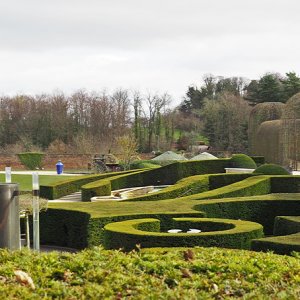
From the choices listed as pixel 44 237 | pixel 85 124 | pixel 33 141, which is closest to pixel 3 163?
pixel 33 141

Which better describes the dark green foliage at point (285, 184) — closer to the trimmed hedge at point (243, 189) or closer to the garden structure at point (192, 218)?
the garden structure at point (192, 218)

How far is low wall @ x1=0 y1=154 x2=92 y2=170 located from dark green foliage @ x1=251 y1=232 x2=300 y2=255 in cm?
3496

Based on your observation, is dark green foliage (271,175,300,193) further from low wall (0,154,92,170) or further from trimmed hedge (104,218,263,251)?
low wall (0,154,92,170)

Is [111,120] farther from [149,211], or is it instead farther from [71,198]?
[149,211]

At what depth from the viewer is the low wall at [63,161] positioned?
43812 mm

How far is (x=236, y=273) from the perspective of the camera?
13.4 feet

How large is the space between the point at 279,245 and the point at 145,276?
5377 mm

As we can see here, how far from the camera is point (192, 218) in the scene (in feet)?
39.0

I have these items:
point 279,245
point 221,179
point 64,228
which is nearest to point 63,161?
point 221,179

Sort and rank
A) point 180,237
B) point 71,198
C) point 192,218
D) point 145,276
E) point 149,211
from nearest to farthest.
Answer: point 145,276
point 180,237
point 192,218
point 149,211
point 71,198

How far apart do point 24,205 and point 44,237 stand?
2908 mm

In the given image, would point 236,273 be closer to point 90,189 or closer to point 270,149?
point 90,189

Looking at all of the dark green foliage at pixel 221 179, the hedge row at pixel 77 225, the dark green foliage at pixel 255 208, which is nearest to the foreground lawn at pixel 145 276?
the hedge row at pixel 77 225

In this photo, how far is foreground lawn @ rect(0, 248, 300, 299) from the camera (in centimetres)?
352
